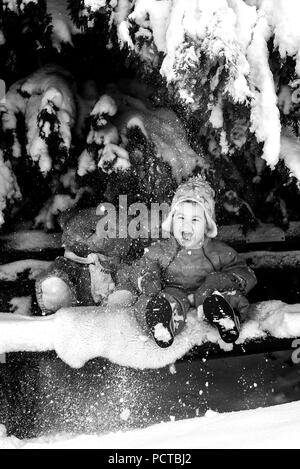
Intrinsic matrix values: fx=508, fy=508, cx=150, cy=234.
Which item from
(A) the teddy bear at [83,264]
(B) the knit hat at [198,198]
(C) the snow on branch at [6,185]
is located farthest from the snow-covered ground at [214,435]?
(C) the snow on branch at [6,185]

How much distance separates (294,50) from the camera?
2846 mm

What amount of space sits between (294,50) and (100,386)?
2291 mm

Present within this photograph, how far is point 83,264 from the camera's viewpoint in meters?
3.66

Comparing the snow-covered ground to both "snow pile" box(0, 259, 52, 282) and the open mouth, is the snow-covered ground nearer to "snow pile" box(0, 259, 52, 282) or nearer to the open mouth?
the open mouth

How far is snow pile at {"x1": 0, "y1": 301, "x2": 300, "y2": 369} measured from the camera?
10.1 ft

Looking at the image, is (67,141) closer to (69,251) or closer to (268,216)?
(69,251)

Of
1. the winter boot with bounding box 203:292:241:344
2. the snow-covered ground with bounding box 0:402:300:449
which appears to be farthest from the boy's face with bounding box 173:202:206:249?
the snow-covered ground with bounding box 0:402:300:449

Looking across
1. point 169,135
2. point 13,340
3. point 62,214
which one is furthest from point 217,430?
point 169,135

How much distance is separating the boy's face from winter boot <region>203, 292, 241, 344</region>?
58 centimetres

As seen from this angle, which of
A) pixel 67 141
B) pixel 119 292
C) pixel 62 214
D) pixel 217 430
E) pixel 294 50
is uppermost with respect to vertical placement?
pixel 294 50

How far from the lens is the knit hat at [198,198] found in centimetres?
340

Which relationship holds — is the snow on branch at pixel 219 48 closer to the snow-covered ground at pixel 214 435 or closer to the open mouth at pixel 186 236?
the open mouth at pixel 186 236

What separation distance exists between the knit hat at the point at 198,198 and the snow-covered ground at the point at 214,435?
122 centimetres

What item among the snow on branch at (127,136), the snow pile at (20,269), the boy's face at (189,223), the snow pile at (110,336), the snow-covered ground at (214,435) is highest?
the snow on branch at (127,136)
